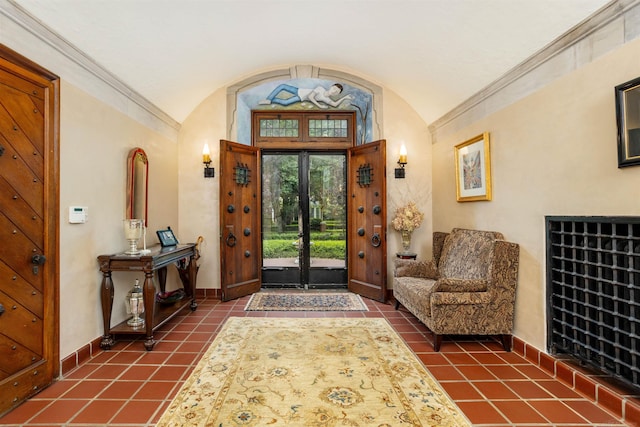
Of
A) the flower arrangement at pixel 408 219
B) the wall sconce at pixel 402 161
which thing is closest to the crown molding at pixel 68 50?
the wall sconce at pixel 402 161

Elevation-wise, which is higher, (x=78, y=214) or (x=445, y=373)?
(x=78, y=214)

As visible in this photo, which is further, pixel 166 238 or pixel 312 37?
pixel 166 238

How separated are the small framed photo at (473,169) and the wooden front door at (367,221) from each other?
3.08 feet

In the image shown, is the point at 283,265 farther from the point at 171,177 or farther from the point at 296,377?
the point at 296,377

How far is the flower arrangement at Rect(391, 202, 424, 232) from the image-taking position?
4.14m

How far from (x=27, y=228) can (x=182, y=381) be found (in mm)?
1480

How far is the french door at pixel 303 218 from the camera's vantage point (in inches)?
191

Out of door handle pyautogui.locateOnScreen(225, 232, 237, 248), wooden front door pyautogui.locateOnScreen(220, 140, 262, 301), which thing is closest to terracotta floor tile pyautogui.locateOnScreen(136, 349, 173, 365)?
wooden front door pyautogui.locateOnScreen(220, 140, 262, 301)

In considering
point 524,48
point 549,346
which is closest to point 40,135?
point 524,48

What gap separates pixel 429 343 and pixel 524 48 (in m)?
2.66

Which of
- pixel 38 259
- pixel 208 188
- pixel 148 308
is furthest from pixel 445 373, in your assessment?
pixel 208 188

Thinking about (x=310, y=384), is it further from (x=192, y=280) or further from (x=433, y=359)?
(x=192, y=280)

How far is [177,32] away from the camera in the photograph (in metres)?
2.86

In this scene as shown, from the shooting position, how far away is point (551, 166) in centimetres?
234
